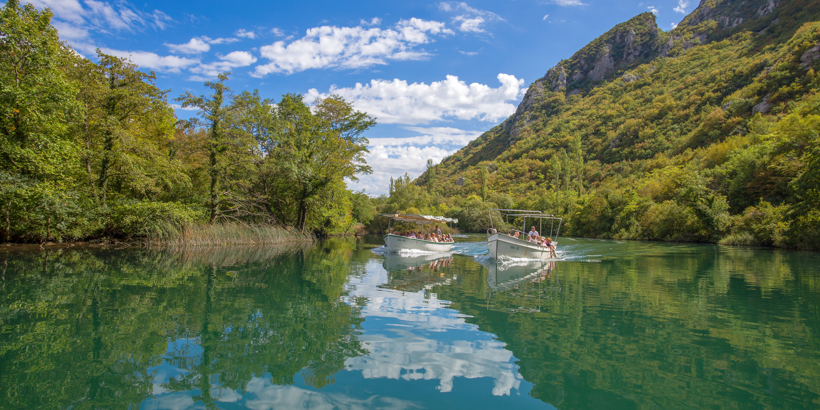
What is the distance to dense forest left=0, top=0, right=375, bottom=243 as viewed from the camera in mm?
18703

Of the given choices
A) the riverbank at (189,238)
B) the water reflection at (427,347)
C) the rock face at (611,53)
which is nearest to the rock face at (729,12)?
the rock face at (611,53)

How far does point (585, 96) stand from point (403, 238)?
141m

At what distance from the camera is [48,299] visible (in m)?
9.20

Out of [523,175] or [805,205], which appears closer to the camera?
[805,205]

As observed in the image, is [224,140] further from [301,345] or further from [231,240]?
[301,345]

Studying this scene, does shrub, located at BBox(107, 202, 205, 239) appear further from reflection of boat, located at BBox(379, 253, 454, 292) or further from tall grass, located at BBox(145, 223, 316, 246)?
reflection of boat, located at BBox(379, 253, 454, 292)

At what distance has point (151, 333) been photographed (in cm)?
677

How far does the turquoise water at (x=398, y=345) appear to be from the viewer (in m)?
4.56

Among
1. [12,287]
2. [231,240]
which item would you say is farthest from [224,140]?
[12,287]

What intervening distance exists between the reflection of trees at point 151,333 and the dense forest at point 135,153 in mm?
9634

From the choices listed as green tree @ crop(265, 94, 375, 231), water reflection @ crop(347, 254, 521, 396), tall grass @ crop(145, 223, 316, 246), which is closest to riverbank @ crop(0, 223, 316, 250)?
tall grass @ crop(145, 223, 316, 246)

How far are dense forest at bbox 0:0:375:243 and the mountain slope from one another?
35213mm

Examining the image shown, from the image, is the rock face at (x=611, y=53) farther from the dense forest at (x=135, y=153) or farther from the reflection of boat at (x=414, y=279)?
the reflection of boat at (x=414, y=279)

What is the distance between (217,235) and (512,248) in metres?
20.8
